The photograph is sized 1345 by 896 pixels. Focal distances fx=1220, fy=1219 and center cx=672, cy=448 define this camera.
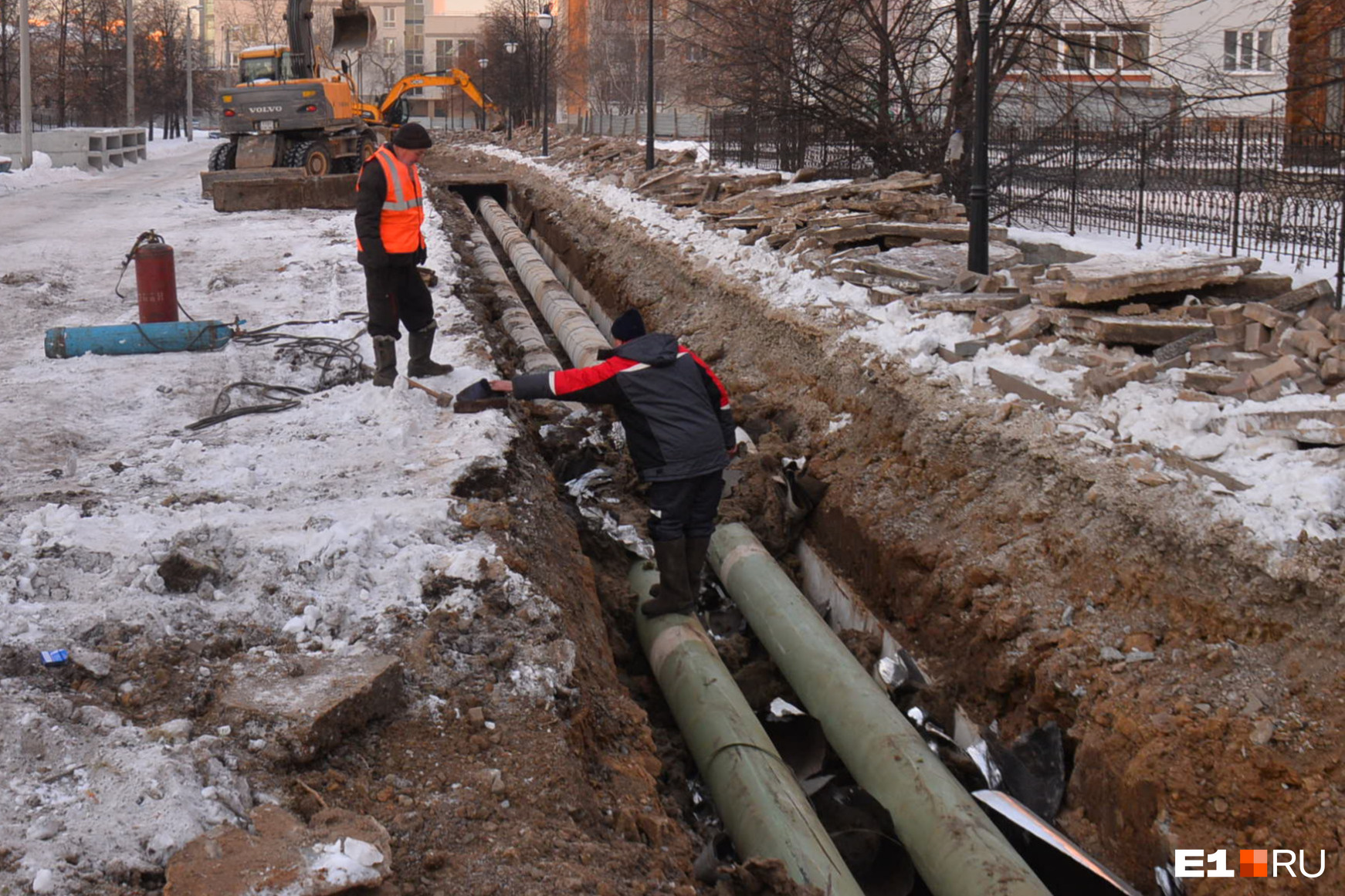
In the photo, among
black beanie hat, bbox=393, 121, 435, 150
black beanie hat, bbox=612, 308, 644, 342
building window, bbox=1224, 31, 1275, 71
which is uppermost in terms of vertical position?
building window, bbox=1224, 31, 1275, 71

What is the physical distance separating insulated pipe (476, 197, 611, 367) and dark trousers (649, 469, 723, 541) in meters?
2.50

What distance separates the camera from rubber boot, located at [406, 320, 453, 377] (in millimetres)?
7617

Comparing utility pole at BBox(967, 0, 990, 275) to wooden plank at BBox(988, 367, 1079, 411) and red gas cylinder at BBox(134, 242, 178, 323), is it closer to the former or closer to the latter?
wooden plank at BBox(988, 367, 1079, 411)

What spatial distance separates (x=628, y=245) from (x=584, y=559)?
843cm

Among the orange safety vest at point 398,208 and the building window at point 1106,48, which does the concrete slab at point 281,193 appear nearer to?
the building window at point 1106,48

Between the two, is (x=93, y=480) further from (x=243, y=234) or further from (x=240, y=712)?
(x=243, y=234)

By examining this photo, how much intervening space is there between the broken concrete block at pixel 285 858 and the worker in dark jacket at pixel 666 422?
2.57 meters

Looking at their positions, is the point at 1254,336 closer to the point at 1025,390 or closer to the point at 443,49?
the point at 1025,390

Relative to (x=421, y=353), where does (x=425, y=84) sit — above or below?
above

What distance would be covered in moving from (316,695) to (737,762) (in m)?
1.61

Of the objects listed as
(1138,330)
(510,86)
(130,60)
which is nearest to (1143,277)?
(1138,330)

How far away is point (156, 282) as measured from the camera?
31.2 ft

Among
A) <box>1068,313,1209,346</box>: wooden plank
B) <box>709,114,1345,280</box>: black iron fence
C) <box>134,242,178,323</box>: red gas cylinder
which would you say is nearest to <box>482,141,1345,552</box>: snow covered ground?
<box>1068,313,1209,346</box>: wooden plank

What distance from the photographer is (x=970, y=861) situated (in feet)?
13.8
